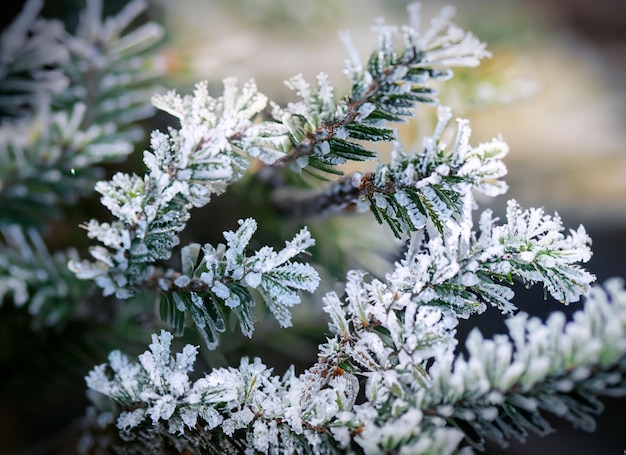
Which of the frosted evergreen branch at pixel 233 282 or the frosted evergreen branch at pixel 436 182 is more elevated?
the frosted evergreen branch at pixel 436 182

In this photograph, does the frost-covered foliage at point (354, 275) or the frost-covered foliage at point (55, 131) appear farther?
the frost-covered foliage at point (55, 131)

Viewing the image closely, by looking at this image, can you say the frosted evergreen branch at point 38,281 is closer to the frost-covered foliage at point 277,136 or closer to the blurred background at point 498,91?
the blurred background at point 498,91

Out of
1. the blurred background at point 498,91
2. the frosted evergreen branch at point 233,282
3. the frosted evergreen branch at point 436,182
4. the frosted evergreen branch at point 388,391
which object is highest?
the blurred background at point 498,91

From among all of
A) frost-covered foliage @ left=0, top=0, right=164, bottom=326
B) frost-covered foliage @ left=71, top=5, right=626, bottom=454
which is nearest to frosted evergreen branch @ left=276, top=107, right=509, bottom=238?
frost-covered foliage @ left=71, top=5, right=626, bottom=454

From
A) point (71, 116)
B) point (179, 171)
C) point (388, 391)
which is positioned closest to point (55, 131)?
point (71, 116)

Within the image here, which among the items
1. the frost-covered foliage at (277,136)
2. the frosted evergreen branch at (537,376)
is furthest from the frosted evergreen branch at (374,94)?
the frosted evergreen branch at (537,376)

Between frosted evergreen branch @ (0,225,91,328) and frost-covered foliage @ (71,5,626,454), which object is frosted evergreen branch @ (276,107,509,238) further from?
frosted evergreen branch @ (0,225,91,328)
